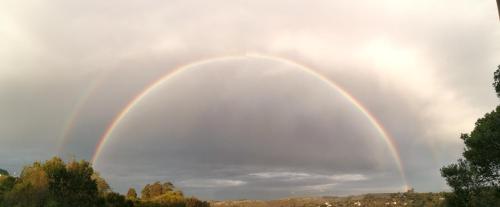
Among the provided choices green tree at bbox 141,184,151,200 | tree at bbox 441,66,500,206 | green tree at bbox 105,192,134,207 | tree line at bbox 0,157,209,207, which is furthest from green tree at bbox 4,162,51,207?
green tree at bbox 141,184,151,200

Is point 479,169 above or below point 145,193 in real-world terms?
below

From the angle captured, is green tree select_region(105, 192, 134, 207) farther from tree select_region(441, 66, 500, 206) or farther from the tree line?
tree select_region(441, 66, 500, 206)

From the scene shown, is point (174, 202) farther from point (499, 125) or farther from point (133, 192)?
point (499, 125)

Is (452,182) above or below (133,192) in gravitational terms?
below

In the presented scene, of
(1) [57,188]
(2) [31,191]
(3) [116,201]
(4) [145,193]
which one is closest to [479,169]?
(2) [31,191]

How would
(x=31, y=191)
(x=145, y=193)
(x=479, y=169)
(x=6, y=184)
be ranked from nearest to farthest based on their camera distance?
(x=479, y=169)
(x=31, y=191)
(x=6, y=184)
(x=145, y=193)

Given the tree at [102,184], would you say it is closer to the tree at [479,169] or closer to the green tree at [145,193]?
the green tree at [145,193]

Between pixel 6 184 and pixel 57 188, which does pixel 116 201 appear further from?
pixel 6 184

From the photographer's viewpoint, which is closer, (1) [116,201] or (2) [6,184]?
(2) [6,184]

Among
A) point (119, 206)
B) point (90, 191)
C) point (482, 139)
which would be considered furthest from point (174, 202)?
point (482, 139)
